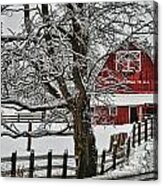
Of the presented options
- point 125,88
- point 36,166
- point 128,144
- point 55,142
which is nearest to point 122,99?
point 125,88

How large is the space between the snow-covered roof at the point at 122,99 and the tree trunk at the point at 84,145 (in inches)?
2.0

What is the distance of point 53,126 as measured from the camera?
2.06 meters

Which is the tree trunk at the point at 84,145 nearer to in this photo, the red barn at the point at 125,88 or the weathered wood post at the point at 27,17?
the red barn at the point at 125,88

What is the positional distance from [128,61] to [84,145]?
337 mm

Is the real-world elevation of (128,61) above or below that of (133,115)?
above

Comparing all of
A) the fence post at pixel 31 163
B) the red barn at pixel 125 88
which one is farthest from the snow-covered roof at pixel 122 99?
the fence post at pixel 31 163

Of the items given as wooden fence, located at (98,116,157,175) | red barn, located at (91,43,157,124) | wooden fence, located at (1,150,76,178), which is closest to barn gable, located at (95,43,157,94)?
red barn, located at (91,43,157,124)

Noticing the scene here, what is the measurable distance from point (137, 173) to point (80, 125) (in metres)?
0.26

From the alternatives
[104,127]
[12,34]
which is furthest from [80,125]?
[12,34]

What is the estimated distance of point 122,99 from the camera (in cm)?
201

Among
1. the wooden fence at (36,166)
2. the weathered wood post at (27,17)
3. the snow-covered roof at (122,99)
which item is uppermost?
the weathered wood post at (27,17)

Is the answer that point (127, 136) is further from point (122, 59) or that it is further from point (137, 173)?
point (122, 59)

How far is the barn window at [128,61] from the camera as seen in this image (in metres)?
2.00

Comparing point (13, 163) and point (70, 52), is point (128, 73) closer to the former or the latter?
point (70, 52)
